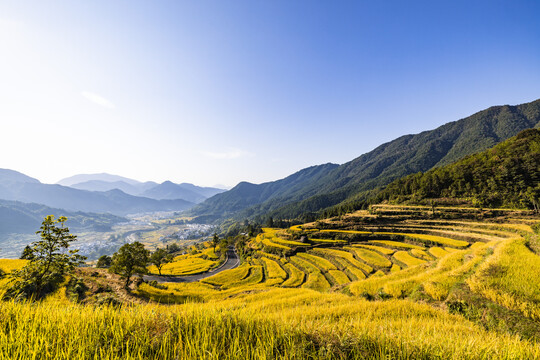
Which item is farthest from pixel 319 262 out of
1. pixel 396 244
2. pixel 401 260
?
pixel 396 244

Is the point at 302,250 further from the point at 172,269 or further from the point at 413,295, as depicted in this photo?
the point at 413,295

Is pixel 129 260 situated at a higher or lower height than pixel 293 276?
higher

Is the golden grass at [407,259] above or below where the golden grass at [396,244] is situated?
above

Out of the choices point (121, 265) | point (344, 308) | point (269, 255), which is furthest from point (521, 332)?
point (269, 255)

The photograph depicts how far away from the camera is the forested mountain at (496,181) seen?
2256 inches

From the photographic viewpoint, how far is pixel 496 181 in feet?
214

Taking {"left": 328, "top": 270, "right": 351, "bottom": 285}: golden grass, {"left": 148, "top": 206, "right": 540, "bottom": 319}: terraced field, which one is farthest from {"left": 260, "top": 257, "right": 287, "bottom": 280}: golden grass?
{"left": 328, "top": 270, "right": 351, "bottom": 285}: golden grass

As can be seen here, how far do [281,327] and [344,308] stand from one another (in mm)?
5722

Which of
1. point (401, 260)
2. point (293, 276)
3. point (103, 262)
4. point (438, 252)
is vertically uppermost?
point (438, 252)

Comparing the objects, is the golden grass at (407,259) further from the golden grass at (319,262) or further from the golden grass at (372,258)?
the golden grass at (319,262)

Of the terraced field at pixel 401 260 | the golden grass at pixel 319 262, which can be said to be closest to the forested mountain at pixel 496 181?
the terraced field at pixel 401 260

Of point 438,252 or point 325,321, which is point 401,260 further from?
point 325,321

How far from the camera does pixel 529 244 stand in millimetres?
17609

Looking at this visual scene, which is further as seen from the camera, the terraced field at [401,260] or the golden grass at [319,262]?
the golden grass at [319,262]
